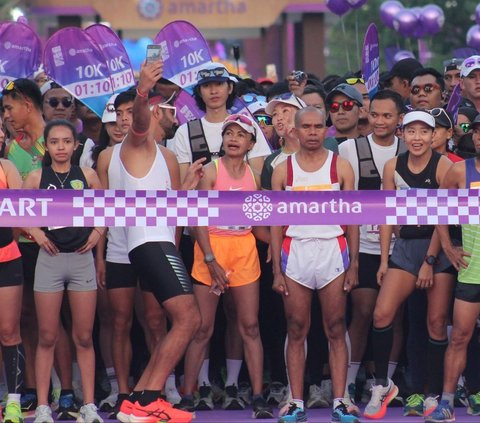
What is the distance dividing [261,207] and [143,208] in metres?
0.85

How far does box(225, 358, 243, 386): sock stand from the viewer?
988 cm

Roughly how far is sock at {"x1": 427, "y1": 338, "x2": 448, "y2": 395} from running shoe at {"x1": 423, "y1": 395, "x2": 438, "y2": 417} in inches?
1.8

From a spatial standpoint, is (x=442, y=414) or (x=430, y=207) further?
(x=442, y=414)

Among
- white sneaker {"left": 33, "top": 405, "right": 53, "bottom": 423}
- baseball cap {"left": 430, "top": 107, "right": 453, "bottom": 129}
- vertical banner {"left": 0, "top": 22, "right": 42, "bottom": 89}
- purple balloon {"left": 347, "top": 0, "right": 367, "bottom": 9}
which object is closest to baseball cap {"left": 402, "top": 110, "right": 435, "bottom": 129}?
baseball cap {"left": 430, "top": 107, "right": 453, "bottom": 129}

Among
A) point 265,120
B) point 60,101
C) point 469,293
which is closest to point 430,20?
point 265,120

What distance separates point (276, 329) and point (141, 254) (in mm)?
2018

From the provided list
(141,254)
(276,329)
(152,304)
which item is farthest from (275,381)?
(141,254)

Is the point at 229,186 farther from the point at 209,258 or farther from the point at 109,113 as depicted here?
the point at 109,113

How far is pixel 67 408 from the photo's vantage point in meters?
9.42

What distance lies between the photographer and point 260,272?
386 inches

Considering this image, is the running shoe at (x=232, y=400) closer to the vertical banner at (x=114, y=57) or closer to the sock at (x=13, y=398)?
the sock at (x=13, y=398)

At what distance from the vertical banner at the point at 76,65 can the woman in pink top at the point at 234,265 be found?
6.28 ft

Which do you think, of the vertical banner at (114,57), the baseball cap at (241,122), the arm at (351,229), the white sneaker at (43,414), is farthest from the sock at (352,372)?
the vertical banner at (114,57)

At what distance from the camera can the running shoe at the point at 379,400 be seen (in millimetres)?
9273
